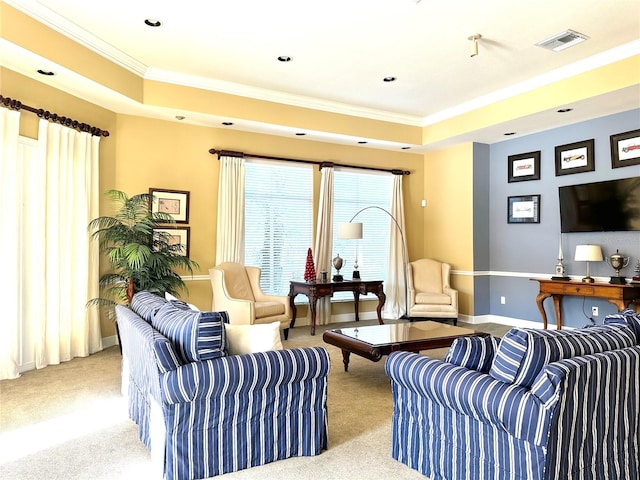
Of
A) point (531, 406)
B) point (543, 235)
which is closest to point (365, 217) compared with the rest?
point (543, 235)

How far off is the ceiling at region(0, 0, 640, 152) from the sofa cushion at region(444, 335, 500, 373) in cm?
280

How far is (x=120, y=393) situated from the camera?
3732 millimetres

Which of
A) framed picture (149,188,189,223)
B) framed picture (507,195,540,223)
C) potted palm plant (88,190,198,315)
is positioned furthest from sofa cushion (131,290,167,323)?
framed picture (507,195,540,223)

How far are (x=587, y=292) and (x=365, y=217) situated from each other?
10.9ft

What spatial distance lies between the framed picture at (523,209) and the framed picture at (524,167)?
10.9 inches

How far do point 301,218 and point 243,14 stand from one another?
3.32 m

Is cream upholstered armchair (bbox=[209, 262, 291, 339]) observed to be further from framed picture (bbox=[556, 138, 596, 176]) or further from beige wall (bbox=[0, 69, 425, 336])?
framed picture (bbox=[556, 138, 596, 176])

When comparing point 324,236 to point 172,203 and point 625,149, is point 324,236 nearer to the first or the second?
point 172,203

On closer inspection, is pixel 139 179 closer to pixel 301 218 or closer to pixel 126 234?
pixel 126 234

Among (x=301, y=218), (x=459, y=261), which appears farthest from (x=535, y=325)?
(x=301, y=218)

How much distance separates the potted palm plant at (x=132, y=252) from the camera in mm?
4770

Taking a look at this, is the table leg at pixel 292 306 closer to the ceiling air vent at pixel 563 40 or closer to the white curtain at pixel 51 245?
the white curtain at pixel 51 245

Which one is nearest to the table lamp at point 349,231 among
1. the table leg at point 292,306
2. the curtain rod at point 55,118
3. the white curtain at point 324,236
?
the white curtain at point 324,236

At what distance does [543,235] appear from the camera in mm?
6398
